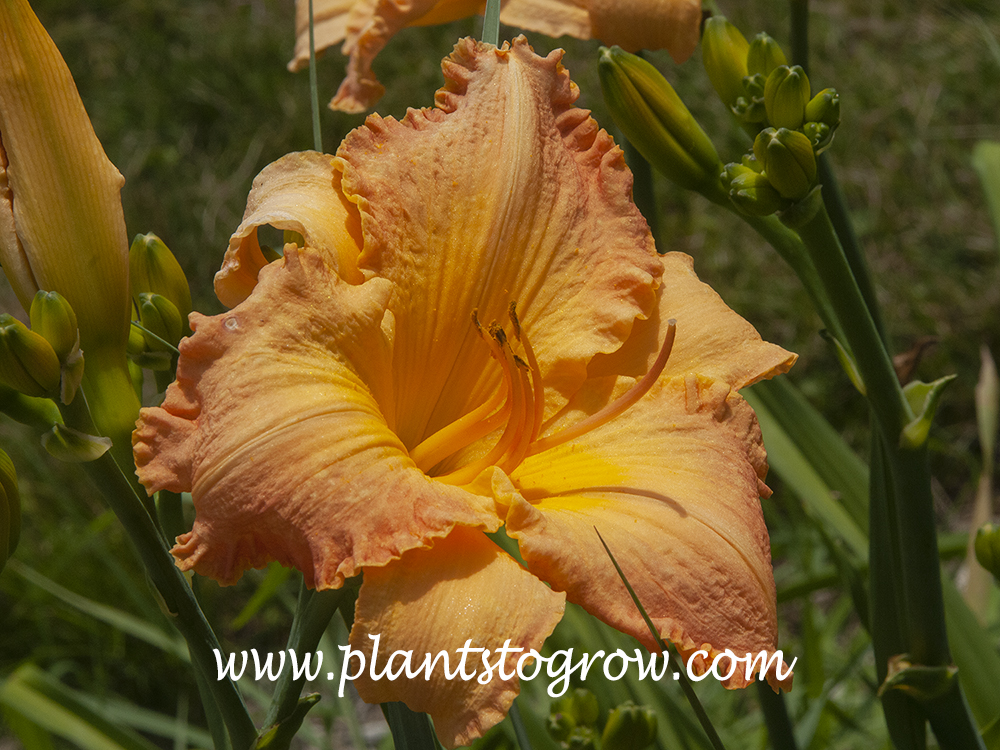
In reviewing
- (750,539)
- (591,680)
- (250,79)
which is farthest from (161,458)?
(250,79)

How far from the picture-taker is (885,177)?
8.05ft

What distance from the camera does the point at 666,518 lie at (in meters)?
0.65

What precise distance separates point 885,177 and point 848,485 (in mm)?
1480

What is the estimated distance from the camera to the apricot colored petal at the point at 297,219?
66 cm

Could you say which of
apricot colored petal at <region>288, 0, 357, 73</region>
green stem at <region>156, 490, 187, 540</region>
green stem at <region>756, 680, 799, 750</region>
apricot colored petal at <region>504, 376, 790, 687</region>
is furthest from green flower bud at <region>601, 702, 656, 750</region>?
apricot colored petal at <region>288, 0, 357, 73</region>

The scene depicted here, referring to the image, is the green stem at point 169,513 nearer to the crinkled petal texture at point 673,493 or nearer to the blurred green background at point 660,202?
the crinkled petal texture at point 673,493

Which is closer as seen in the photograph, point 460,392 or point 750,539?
point 750,539

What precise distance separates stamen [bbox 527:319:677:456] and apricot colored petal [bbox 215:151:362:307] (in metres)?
0.20

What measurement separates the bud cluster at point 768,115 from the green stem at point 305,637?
0.43 m

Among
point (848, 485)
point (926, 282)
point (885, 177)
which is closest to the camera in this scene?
point (848, 485)

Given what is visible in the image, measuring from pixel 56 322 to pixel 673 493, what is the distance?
0.44 m

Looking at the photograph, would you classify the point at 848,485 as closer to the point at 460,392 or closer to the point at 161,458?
the point at 460,392

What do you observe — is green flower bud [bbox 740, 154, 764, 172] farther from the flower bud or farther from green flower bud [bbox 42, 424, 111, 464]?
green flower bud [bbox 42, 424, 111, 464]

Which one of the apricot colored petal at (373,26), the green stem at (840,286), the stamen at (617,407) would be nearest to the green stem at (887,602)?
the green stem at (840,286)
